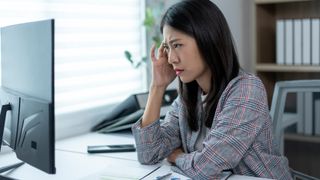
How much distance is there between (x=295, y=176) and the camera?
1.58 m

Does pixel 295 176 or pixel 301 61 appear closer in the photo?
pixel 295 176

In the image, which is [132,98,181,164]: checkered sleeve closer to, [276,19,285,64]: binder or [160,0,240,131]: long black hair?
[160,0,240,131]: long black hair

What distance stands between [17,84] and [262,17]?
1.82 metres

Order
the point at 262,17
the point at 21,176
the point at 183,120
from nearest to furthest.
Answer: the point at 21,176
the point at 183,120
the point at 262,17

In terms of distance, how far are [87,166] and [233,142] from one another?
54 centimetres

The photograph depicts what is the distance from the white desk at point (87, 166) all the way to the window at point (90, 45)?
0.34m

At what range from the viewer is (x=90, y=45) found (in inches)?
86.3

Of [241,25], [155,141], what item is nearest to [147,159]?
[155,141]

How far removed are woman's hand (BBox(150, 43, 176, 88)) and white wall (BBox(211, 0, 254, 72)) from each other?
110cm

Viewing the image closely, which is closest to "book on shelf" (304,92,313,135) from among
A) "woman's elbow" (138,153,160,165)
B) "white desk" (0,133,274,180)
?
"white desk" (0,133,274,180)

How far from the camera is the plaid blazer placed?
1264mm

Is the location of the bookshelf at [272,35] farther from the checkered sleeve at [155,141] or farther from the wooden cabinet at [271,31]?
the checkered sleeve at [155,141]

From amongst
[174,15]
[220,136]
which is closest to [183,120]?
[220,136]

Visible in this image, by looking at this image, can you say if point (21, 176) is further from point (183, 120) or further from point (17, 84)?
point (183, 120)
